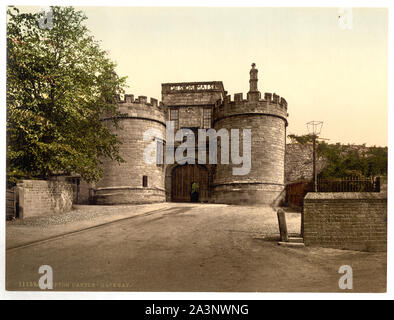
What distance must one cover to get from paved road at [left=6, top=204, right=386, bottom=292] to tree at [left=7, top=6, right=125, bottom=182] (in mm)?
4793

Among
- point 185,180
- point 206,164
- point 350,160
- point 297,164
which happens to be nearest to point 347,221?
point 350,160

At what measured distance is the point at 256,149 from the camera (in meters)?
18.8

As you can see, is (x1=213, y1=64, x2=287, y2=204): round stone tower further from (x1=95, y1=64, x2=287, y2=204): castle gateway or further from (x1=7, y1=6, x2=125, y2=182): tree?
(x1=7, y1=6, x2=125, y2=182): tree

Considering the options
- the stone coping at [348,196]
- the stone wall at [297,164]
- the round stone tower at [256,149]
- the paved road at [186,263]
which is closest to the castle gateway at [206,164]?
the round stone tower at [256,149]

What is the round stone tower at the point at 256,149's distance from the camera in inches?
725

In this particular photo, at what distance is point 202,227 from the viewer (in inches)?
440

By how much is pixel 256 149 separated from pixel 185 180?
539 cm

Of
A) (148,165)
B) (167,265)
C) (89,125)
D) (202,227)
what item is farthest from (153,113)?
(167,265)

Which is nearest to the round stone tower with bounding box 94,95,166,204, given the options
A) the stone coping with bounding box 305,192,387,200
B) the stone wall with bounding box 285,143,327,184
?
the stone wall with bounding box 285,143,327,184

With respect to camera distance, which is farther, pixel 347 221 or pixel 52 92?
pixel 52 92

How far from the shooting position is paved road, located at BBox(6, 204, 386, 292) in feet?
20.7

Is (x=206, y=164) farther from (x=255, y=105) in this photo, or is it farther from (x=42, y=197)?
(x=42, y=197)
